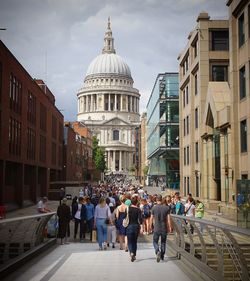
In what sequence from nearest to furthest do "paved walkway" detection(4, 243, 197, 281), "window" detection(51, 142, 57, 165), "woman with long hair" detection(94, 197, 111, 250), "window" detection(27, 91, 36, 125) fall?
"paved walkway" detection(4, 243, 197, 281) → "woman with long hair" detection(94, 197, 111, 250) → "window" detection(27, 91, 36, 125) → "window" detection(51, 142, 57, 165)

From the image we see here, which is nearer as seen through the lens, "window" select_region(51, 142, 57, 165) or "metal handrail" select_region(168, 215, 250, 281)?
"metal handrail" select_region(168, 215, 250, 281)

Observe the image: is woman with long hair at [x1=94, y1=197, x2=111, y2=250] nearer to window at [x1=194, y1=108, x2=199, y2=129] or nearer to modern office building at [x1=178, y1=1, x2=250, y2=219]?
modern office building at [x1=178, y1=1, x2=250, y2=219]

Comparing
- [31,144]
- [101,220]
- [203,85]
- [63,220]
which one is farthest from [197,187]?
[101,220]

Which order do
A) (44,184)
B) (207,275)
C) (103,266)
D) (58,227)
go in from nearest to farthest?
(207,275), (103,266), (58,227), (44,184)

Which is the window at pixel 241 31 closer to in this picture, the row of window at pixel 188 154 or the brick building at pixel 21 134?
the brick building at pixel 21 134

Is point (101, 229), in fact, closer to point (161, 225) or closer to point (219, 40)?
point (161, 225)

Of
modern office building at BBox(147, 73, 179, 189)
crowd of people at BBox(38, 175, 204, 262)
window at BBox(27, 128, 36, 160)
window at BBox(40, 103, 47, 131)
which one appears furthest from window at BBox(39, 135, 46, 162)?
crowd of people at BBox(38, 175, 204, 262)

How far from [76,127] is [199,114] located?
2857 inches

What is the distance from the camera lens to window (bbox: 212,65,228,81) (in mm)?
39188

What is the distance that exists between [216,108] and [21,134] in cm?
1664

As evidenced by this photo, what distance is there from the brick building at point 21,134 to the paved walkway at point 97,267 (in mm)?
21218

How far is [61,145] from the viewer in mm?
70438

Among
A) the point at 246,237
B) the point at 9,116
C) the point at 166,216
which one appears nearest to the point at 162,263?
the point at 166,216

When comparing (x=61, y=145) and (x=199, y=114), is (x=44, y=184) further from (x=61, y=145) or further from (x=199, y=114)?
(x=199, y=114)
